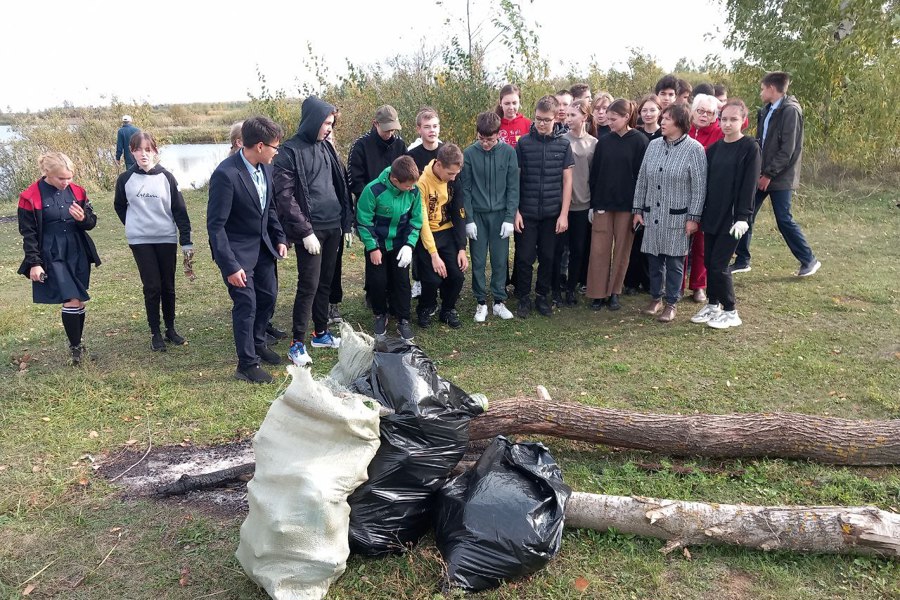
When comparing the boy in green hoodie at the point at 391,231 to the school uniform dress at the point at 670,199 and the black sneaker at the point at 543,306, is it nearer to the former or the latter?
the black sneaker at the point at 543,306

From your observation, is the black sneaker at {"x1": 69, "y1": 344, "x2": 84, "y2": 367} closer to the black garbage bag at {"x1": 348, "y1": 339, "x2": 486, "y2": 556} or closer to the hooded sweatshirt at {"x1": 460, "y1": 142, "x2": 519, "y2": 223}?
the black garbage bag at {"x1": 348, "y1": 339, "x2": 486, "y2": 556}

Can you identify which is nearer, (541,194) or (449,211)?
(449,211)

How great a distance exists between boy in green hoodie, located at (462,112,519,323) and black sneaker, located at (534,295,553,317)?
0.33 metres

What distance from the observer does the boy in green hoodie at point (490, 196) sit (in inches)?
215

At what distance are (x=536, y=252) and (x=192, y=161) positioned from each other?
57.6 ft

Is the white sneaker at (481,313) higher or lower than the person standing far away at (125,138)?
lower

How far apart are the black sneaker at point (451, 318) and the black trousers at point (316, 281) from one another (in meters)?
1.11

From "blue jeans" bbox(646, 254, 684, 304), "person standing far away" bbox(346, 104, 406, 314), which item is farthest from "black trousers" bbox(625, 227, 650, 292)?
"person standing far away" bbox(346, 104, 406, 314)

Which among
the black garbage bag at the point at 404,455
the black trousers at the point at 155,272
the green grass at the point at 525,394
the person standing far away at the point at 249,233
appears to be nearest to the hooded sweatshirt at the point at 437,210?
the green grass at the point at 525,394

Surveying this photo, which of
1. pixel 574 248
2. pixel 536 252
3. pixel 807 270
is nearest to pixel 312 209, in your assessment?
pixel 536 252

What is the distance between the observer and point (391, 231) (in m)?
5.14

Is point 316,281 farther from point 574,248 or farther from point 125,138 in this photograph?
point 125,138

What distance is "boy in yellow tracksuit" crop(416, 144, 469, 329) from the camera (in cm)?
532

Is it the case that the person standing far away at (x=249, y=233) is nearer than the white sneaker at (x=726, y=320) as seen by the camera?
Yes
